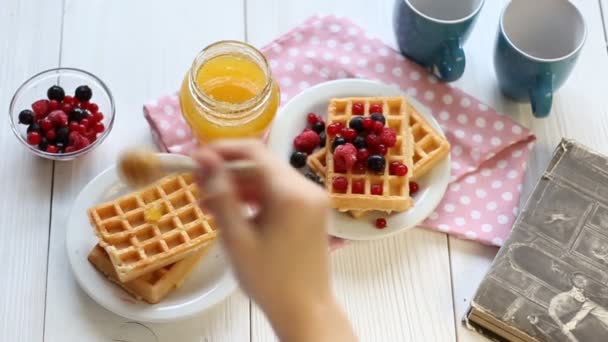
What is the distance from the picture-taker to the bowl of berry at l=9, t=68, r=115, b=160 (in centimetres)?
127

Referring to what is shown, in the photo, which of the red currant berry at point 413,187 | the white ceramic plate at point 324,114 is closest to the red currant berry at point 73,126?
the white ceramic plate at point 324,114

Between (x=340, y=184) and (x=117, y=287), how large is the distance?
0.36 m

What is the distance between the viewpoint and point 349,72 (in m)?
1.41

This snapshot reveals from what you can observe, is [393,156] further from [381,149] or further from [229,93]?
[229,93]

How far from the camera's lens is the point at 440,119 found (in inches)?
54.7

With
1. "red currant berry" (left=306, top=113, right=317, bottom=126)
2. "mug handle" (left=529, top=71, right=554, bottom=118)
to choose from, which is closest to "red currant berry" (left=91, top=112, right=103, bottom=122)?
"red currant berry" (left=306, top=113, right=317, bottom=126)

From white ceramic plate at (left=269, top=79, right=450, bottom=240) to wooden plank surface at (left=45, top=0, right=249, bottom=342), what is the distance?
18 centimetres

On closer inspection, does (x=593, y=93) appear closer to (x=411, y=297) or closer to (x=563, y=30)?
(x=563, y=30)

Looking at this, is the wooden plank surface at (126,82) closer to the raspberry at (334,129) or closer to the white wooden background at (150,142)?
the white wooden background at (150,142)

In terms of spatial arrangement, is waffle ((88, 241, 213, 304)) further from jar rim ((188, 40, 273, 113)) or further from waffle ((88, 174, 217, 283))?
jar rim ((188, 40, 273, 113))

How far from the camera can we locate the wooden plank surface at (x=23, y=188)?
120 centimetres

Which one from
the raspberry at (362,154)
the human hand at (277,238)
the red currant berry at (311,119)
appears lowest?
the red currant berry at (311,119)

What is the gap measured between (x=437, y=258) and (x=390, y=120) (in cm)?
23

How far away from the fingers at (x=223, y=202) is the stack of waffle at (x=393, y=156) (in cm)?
52
